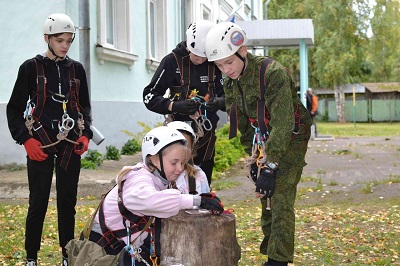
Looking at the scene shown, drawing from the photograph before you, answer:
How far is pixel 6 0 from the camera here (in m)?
13.1

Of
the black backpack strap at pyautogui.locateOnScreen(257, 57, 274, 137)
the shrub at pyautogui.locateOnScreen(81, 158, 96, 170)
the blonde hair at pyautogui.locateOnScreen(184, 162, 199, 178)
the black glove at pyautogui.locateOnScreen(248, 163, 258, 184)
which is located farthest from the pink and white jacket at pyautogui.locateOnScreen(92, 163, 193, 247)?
the shrub at pyautogui.locateOnScreen(81, 158, 96, 170)

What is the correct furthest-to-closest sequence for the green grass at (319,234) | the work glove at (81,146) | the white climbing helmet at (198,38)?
the green grass at (319,234), the white climbing helmet at (198,38), the work glove at (81,146)

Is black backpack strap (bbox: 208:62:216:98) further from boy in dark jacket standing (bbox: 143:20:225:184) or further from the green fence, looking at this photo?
the green fence

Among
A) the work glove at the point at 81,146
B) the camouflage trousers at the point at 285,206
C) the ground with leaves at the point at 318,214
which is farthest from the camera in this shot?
the ground with leaves at the point at 318,214

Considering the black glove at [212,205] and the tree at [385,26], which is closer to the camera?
the black glove at [212,205]

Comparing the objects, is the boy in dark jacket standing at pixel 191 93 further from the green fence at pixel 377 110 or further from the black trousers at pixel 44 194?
the green fence at pixel 377 110

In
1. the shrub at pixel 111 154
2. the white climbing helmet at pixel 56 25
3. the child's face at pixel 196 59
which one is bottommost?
the shrub at pixel 111 154

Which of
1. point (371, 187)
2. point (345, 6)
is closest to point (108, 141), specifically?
point (371, 187)

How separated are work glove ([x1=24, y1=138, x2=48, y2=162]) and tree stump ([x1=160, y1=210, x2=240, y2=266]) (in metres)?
1.95

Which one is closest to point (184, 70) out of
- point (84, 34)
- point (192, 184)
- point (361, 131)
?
point (192, 184)

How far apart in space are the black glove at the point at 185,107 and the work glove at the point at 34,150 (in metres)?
1.21

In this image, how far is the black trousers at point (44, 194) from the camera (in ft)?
20.6

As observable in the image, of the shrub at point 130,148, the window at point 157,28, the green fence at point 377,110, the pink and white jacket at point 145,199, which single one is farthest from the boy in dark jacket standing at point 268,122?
the green fence at point 377,110

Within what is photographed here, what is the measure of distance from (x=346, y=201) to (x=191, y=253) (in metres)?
7.12
